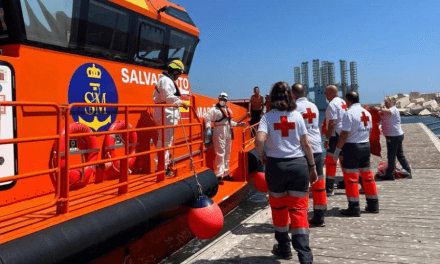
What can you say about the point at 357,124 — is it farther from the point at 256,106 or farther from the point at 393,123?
the point at 256,106

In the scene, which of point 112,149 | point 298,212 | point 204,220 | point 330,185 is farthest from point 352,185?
point 112,149

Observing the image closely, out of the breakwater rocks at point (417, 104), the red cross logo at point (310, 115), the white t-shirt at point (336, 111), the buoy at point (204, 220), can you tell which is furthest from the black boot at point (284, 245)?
the breakwater rocks at point (417, 104)

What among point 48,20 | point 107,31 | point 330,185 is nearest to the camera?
point 48,20

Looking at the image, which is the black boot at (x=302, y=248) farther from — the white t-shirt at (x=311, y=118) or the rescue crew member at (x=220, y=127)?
the rescue crew member at (x=220, y=127)

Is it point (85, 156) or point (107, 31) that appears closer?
point (85, 156)

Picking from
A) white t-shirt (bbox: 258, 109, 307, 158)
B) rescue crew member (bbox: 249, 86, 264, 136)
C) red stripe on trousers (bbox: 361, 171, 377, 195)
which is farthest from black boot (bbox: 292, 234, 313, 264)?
rescue crew member (bbox: 249, 86, 264, 136)

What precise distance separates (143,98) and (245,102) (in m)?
4.89

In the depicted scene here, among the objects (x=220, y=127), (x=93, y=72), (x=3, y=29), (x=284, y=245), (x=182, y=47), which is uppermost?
(x=182, y=47)

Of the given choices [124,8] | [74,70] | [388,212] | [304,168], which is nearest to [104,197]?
[74,70]

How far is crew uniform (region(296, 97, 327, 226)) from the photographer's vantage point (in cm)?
427

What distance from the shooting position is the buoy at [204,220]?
3789 mm

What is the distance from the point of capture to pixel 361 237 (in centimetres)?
401

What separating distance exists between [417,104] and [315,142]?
3612 inches

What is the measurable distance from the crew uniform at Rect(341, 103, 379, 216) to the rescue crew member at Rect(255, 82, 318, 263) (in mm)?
1729
